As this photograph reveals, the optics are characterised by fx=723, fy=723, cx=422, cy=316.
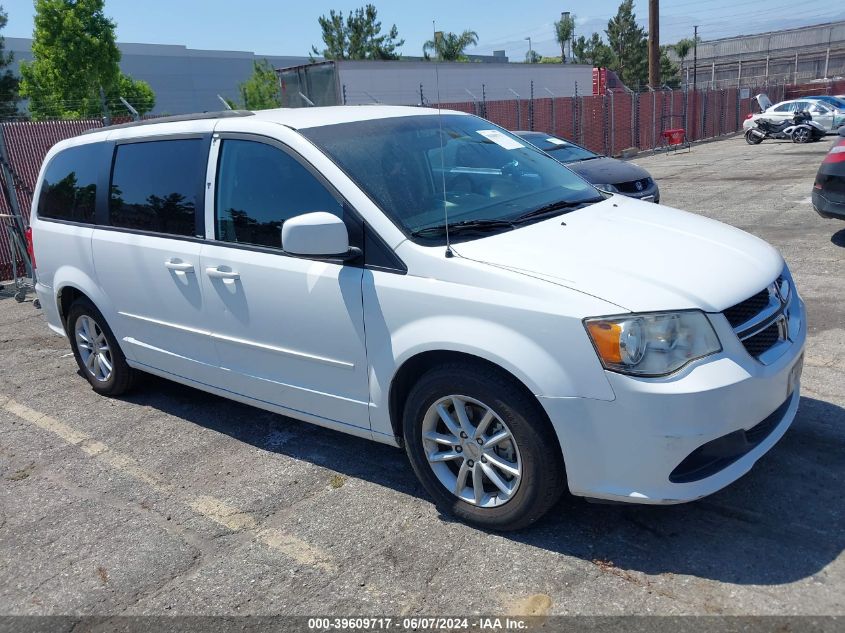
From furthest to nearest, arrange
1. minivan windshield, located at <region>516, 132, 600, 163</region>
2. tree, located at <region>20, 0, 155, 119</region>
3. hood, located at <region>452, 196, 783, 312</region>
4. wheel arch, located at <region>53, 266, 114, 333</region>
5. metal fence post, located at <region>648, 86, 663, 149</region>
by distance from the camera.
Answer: metal fence post, located at <region>648, 86, 663, 149</region>
tree, located at <region>20, 0, 155, 119</region>
minivan windshield, located at <region>516, 132, 600, 163</region>
wheel arch, located at <region>53, 266, 114, 333</region>
hood, located at <region>452, 196, 783, 312</region>

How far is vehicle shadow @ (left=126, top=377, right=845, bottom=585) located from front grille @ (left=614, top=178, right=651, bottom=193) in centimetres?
571

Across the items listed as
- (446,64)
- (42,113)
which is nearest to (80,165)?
(42,113)

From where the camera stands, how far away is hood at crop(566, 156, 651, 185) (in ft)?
31.1

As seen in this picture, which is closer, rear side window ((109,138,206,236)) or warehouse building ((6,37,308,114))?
rear side window ((109,138,206,236))

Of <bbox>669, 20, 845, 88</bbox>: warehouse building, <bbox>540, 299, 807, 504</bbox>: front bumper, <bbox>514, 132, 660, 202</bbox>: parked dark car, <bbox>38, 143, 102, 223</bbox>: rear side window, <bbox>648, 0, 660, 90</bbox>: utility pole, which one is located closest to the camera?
<bbox>540, 299, 807, 504</bbox>: front bumper

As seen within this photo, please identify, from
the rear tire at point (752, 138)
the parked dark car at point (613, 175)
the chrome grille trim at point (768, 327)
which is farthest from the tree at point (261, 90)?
the chrome grille trim at point (768, 327)

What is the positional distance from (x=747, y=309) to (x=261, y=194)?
2.43 m

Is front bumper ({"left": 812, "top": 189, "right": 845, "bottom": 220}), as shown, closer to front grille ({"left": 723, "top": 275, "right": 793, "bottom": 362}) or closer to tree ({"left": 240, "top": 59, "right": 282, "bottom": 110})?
front grille ({"left": 723, "top": 275, "right": 793, "bottom": 362})

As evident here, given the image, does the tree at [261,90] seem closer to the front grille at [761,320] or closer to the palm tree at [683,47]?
the front grille at [761,320]

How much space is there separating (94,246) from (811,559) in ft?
14.6

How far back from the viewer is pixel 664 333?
2.77 meters

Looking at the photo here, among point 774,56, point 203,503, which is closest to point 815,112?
point 203,503

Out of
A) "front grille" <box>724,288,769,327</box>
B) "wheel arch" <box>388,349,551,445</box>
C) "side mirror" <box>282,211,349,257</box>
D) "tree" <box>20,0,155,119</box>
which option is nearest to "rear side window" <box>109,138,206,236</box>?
"side mirror" <box>282,211,349,257</box>

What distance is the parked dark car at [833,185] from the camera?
762 centimetres
